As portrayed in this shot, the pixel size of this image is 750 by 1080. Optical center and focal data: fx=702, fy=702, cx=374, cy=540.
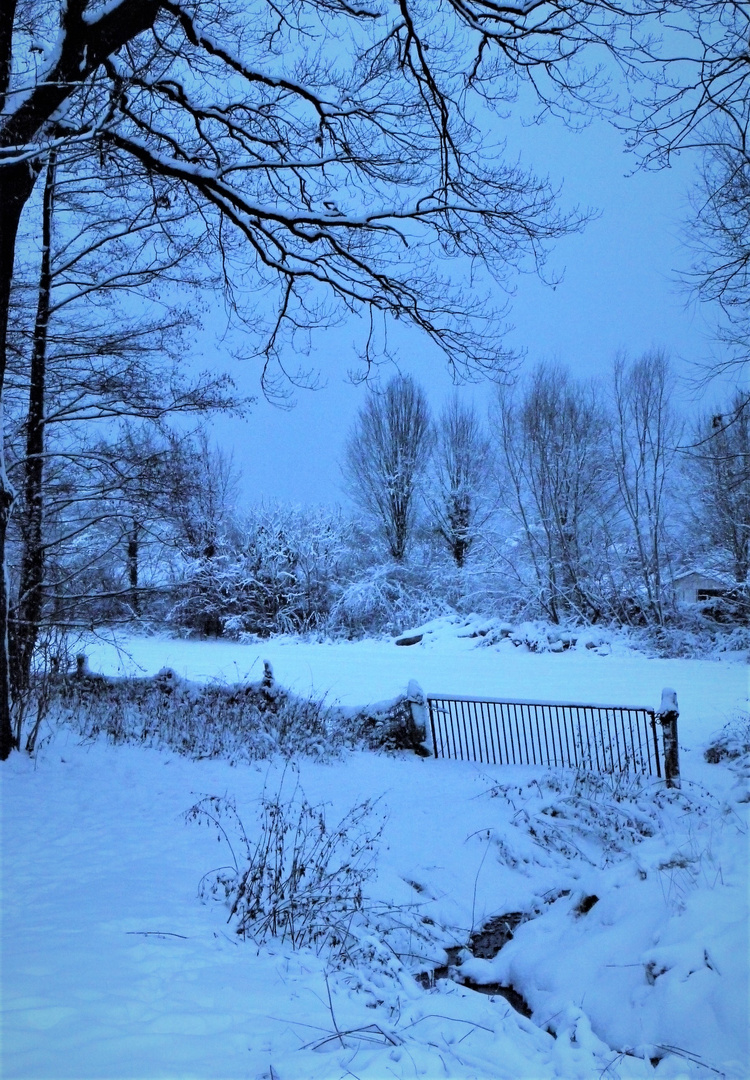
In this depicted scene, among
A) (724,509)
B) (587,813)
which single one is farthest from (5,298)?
→ (724,509)

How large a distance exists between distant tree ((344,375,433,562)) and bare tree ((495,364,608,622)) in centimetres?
545

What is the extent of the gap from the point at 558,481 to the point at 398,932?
2078 centimetres

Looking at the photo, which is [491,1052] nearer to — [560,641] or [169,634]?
[560,641]

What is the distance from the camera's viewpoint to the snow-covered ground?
295cm

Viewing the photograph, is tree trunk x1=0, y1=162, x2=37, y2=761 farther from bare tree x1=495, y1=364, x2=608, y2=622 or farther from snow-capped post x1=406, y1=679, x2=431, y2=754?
bare tree x1=495, y1=364, x2=608, y2=622

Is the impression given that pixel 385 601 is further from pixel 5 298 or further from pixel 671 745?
pixel 5 298

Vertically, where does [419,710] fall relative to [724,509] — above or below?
below

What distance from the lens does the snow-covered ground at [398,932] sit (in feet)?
9.69

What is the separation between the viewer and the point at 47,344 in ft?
34.7

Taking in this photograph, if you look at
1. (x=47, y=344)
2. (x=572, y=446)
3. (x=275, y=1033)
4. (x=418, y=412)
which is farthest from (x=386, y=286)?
(x=418, y=412)

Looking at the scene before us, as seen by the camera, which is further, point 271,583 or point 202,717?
point 271,583

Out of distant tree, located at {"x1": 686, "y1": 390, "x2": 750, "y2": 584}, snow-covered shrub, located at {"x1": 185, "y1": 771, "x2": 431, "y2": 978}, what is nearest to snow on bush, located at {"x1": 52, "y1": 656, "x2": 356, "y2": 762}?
snow-covered shrub, located at {"x1": 185, "y1": 771, "x2": 431, "y2": 978}

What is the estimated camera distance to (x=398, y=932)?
5223 mm

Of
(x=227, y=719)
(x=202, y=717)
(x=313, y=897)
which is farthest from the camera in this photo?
(x=202, y=717)
